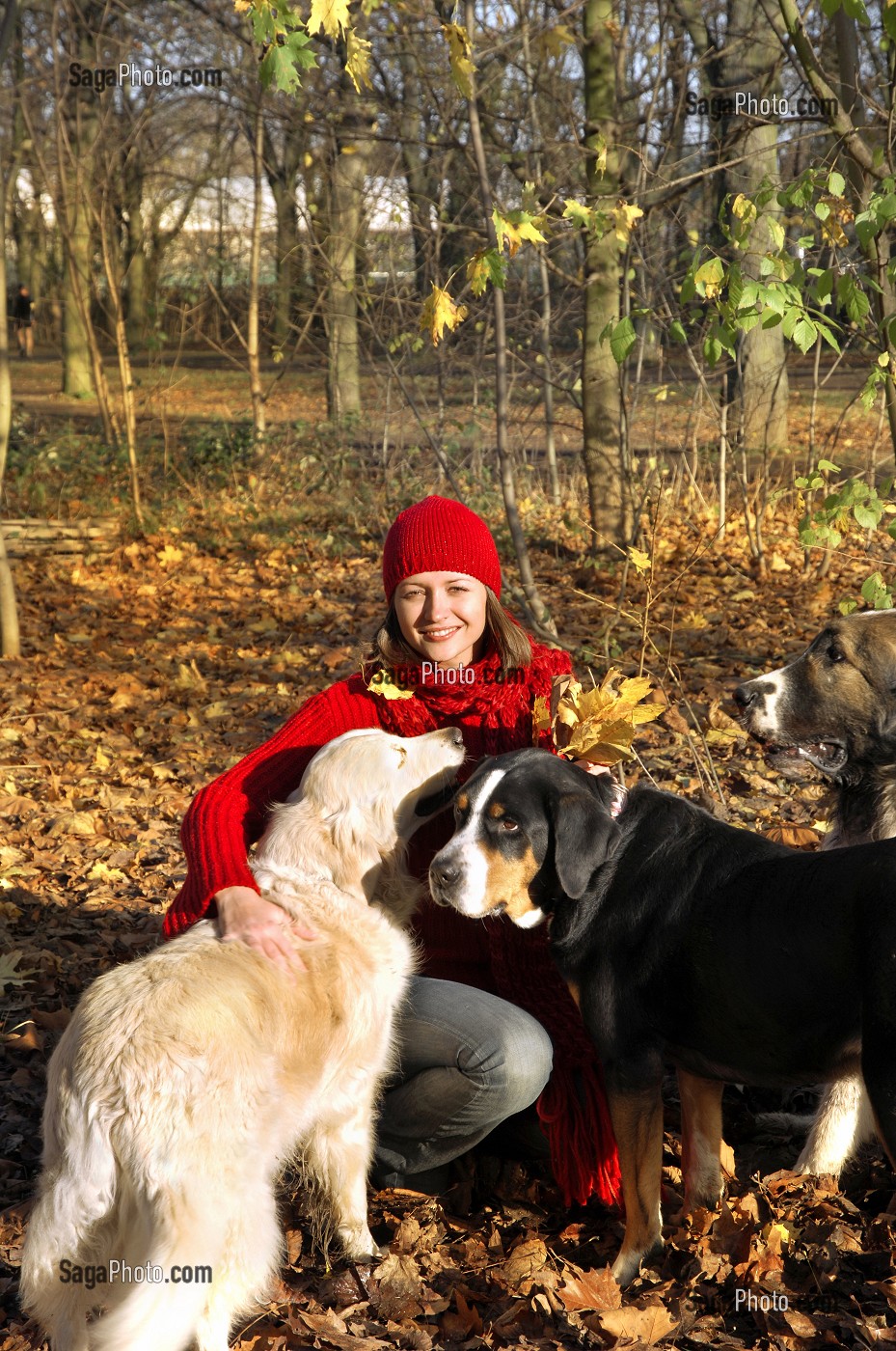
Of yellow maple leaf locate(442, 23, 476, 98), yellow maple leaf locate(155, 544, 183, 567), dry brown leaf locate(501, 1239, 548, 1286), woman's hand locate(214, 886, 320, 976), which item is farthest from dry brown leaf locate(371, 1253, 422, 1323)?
yellow maple leaf locate(155, 544, 183, 567)

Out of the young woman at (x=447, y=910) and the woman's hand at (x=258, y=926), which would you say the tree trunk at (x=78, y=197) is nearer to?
the young woman at (x=447, y=910)

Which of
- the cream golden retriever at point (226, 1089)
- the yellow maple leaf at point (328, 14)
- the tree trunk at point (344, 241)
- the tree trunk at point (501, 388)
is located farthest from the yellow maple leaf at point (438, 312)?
the tree trunk at point (344, 241)

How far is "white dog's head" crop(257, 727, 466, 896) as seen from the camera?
10.8 ft

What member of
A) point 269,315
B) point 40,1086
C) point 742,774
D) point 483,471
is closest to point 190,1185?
point 40,1086

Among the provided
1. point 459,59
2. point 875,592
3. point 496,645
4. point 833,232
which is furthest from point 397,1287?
point 459,59

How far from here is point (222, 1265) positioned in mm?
2721

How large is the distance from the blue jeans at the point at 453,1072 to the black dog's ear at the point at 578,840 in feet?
1.80

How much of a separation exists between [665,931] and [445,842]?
90 centimetres

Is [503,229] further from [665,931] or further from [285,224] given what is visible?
[285,224]

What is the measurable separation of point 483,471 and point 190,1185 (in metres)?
10.8

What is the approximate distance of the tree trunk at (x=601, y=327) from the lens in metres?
9.01

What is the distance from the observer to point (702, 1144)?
3340mm

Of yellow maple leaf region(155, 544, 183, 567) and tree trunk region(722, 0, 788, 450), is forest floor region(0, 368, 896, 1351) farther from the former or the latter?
tree trunk region(722, 0, 788, 450)

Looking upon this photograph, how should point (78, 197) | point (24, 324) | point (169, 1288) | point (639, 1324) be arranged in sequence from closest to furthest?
point (169, 1288) → point (639, 1324) → point (78, 197) → point (24, 324)
